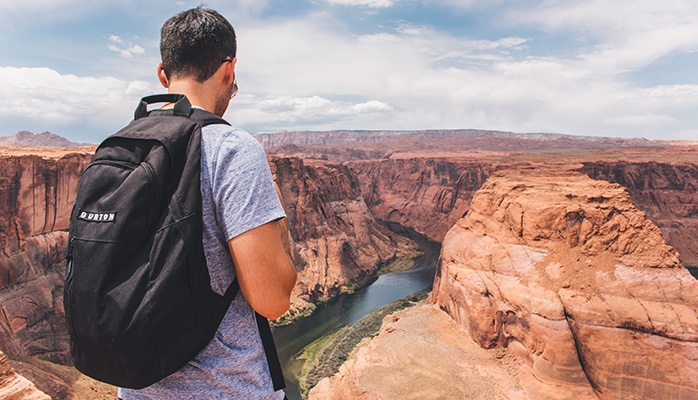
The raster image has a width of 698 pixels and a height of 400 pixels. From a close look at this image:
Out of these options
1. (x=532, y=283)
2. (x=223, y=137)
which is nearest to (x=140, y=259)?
(x=223, y=137)

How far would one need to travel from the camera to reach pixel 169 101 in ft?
5.61

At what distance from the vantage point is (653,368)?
589 inches

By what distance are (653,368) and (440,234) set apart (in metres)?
45.8

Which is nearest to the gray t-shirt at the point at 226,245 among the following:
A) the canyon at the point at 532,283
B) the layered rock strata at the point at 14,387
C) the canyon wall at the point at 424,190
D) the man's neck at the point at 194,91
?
the man's neck at the point at 194,91

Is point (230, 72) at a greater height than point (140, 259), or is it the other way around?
point (230, 72)

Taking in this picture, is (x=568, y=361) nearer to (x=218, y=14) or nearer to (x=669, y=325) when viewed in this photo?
(x=669, y=325)

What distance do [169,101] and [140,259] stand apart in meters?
0.68

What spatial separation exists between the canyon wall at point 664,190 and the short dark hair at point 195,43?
52746 millimetres

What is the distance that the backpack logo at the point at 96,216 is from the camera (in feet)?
4.56

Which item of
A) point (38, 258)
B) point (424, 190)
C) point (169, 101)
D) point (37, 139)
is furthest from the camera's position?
point (37, 139)

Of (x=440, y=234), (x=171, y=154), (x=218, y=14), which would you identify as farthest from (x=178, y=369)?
(x=440, y=234)

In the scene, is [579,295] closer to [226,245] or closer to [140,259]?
[226,245]

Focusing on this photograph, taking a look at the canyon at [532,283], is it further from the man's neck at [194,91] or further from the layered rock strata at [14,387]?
the man's neck at [194,91]

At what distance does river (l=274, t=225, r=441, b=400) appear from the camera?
88.1 ft
